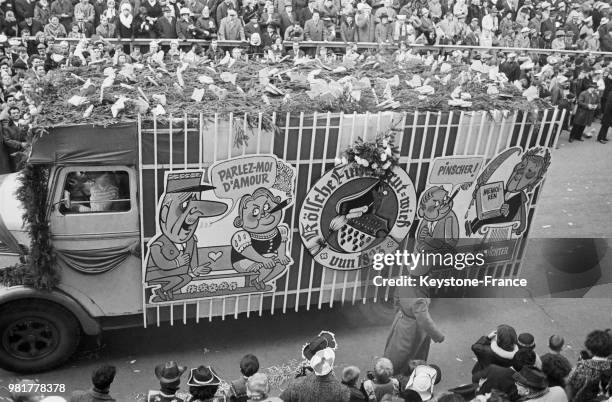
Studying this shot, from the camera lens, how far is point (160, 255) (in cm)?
673

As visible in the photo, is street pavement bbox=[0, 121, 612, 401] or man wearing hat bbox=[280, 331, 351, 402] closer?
man wearing hat bbox=[280, 331, 351, 402]

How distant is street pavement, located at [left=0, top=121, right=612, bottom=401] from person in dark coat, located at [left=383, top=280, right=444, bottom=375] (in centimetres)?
62

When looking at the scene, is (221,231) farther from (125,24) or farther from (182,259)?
(125,24)

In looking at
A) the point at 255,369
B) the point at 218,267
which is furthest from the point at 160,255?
the point at 255,369

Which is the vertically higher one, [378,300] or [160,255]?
Result: [160,255]

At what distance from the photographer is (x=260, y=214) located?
22.7 ft

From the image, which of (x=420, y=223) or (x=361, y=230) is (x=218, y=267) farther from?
(x=420, y=223)

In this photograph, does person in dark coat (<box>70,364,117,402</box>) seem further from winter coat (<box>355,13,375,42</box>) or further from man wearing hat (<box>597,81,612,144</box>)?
man wearing hat (<box>597,81,612,144</box>)

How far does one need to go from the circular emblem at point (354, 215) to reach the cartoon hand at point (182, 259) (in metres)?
1.25

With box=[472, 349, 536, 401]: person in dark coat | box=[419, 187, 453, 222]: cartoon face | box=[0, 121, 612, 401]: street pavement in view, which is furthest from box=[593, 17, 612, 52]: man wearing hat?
box=[472, 349, 536, 401]: person in dark coat

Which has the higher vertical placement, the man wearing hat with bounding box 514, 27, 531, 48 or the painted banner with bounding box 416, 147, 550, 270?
the man wearing hat with bounding box 514, 27, 531, 48

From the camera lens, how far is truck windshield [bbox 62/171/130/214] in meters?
6.47

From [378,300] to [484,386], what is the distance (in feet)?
8.76

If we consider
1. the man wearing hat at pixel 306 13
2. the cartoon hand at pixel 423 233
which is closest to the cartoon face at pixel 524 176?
the cartoon hand at pixel 423 233
